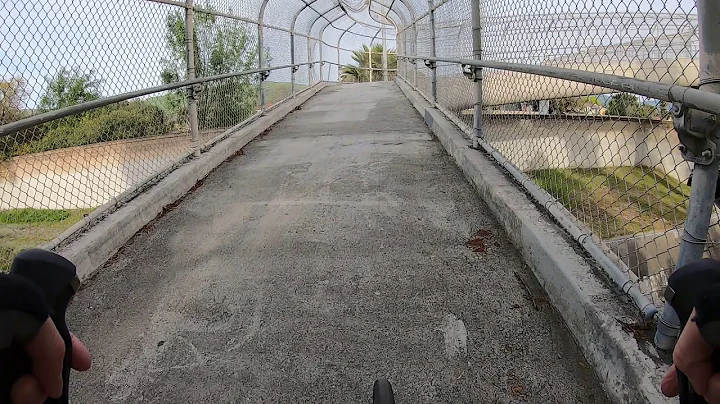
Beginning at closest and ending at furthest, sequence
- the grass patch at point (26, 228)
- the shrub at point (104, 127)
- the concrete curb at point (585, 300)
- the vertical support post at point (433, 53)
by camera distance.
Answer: the concrete curb at point (585, 300), the grass patch at point (26, 228), the shrub at point (104, 127), the vertical support post at point (433, 53)

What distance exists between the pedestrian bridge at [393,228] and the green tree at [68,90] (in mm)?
15

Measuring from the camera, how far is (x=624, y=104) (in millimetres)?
2482

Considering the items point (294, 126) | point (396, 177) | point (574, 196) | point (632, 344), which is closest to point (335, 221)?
point (396, 177)

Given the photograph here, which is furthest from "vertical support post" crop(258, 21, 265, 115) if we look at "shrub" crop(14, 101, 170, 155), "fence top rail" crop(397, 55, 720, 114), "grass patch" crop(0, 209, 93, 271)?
"fence top rail" crop(397, 55, 720, 114)

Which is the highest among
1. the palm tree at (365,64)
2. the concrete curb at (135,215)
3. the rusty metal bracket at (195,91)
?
the palm tree at (365,64)

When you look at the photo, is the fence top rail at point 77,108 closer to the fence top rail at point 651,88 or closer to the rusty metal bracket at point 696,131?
the fence top rail at point 651,88

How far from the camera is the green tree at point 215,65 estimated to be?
4.94m

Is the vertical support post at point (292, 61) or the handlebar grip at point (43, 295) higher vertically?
the vertical support post at point (292, 61)

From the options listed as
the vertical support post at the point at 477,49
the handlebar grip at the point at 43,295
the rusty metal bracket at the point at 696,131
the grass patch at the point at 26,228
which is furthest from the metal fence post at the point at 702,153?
the grass patch at the point at 26,228

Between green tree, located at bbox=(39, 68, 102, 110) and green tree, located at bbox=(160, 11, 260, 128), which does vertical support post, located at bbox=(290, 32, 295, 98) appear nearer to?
green tree, located at bbox=(160, 11, 260, 128)

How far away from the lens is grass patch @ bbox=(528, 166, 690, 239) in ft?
8.30

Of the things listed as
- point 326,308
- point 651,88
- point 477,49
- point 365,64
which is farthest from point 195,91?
point 365,64

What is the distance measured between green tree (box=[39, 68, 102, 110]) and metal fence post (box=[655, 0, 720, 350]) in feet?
10.7

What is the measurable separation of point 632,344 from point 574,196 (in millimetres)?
1342
